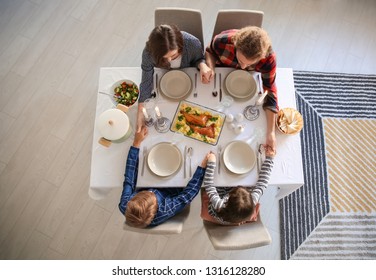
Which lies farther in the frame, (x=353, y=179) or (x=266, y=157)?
(x=353, y=179)

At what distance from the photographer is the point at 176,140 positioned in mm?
1684

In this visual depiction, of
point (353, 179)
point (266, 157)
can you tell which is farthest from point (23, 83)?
point (353, 179)

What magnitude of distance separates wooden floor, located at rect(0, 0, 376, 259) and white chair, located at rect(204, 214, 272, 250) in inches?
11.0

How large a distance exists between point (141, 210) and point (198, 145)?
0.51 meters

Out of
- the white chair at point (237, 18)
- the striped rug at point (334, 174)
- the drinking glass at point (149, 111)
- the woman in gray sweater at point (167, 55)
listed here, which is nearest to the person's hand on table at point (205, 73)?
the woman in gray sweater at point (167, 55)

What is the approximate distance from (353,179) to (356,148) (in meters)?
0.28

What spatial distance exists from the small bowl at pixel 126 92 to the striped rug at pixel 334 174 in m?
1.48

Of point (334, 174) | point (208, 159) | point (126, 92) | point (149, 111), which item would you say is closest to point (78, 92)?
point (126, 92)

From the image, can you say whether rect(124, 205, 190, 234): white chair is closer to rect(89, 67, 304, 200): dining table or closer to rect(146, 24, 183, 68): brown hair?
rect(89, 67, 304, 200): dining table

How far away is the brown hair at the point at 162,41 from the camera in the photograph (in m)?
1.51

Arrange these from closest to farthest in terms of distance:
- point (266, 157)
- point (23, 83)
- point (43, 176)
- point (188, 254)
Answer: point (266, 157) < point (188, 254) < point (43, 176) < point (23, 83)

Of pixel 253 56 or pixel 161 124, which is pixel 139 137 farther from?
pixel 253 56

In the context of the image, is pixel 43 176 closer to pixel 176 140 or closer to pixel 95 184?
pixel 95 184
